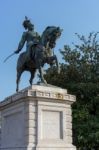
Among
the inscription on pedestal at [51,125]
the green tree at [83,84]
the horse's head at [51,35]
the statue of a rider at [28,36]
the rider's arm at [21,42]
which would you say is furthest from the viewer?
the green tree at [83,84]

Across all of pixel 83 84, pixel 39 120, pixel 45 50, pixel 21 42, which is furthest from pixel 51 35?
pixel 83 84

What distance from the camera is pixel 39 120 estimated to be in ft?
48.7

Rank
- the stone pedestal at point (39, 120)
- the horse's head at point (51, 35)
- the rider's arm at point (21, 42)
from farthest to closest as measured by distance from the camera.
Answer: the rider's arm at point (21, 42) < the horse's head at point (51, 35) < the stone pedestal at point (39, 120)

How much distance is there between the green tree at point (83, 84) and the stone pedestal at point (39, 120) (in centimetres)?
1142

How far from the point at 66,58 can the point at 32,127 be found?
1699cm

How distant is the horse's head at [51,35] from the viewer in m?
15.9

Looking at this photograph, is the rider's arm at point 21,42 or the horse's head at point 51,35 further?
the rider's arm at point 21,42

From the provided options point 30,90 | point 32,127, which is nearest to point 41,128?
point 32,127

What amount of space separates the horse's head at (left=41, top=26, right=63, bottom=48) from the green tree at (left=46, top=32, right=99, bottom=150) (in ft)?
38.7

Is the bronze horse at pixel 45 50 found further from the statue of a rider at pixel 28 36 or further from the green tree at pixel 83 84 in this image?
the green tree at pixel 83 84

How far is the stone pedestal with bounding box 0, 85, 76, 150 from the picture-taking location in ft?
48.2

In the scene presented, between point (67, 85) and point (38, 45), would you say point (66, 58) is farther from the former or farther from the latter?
point (38, 45)

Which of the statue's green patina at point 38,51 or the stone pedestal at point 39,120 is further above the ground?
the statue's green patina at point 38,51

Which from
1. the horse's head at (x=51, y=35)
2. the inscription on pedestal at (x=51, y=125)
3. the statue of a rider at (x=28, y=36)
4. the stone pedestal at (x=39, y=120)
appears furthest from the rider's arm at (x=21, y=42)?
the inscription on pedestal at (x=51, y=125)
